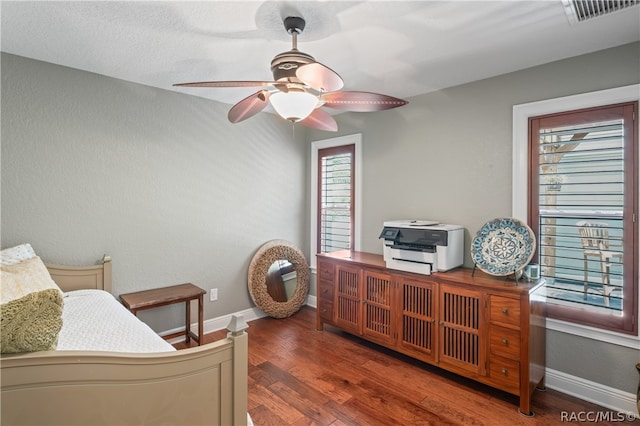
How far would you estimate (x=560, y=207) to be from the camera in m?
2.40

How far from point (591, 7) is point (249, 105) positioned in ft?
6.59

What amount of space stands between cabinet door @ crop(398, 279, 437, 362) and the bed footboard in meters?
1.74

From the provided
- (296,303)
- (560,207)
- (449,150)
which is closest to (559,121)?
(560,207)

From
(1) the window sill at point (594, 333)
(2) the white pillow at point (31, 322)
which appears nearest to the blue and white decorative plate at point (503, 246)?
(1) the window sill at point (594, 333)

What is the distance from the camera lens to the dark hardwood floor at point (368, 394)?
208cm

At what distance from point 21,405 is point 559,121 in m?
3.28

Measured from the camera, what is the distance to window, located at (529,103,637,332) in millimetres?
2156

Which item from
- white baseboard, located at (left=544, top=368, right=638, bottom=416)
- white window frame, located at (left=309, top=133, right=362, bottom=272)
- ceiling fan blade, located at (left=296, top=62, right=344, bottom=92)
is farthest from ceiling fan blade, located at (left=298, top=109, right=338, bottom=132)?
white baseboard, located at (left=544, top=368, right=638, bottom=416)

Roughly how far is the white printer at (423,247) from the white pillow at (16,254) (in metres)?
2.69

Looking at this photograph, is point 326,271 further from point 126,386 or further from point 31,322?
point 31,322

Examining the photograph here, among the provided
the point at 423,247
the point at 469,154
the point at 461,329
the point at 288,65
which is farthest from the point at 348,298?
the point at 288,65

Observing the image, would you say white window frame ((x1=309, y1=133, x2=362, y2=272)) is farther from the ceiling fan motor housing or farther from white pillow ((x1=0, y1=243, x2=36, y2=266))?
white pillow ((x1=0, y1=243, x2=36, y2=266))

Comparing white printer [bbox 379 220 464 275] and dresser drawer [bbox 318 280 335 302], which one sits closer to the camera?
white printer [bbox 379 220 464 275]

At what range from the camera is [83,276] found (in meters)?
2.63
